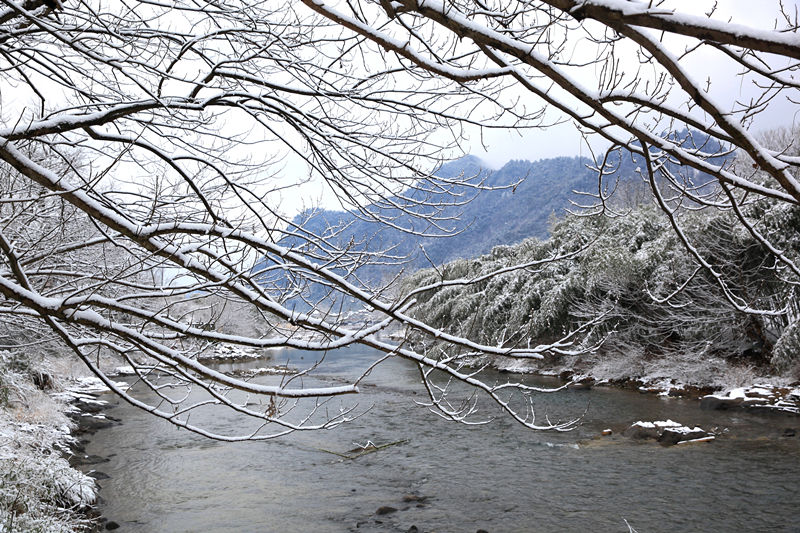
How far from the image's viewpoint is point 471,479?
8.11 m

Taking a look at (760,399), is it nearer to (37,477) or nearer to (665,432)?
(665,432)

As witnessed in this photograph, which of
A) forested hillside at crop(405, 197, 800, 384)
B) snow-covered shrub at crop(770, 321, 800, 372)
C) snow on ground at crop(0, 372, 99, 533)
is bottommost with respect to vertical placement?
snow on ground at crop(0, 372, 99, 533)

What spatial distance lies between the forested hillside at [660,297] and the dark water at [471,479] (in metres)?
2.08

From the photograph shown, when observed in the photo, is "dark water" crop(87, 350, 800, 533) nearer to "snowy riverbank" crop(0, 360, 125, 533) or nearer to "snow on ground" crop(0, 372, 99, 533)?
"snowy riverbank" crop(0, 360, 125, 533)

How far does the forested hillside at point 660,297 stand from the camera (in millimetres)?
12094

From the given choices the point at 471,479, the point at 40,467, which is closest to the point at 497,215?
the point at 471,479

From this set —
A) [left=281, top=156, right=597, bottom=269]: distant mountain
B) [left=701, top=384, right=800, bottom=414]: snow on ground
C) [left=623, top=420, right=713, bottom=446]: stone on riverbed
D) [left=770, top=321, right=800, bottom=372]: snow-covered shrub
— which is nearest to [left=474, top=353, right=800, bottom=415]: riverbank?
[left=701, top=384, right=800, bottom=414]: snow on ground

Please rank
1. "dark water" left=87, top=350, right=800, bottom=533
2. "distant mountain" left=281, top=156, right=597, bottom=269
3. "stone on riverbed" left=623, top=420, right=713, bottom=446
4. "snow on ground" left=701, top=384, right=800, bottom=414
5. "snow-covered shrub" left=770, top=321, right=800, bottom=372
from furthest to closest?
"snow-covered shrub" left=770, top=321, right=800, bottom=372, "snow on ground" left=701, top=384, right=800, bottom=414, "stone on riverbed" left=623, top=420, right=713, bottom=446, "dark water" left=87, top=350, right=800, bottom=533, "distant mountain" left=281, top=156, right=597, bottom=269

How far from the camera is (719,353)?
14.3 meters

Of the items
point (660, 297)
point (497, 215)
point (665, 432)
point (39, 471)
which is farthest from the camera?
point (497, 215)

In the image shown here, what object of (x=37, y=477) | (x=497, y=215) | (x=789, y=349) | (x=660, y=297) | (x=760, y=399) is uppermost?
(x=497, y=215)

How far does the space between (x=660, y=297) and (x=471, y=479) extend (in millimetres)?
6034

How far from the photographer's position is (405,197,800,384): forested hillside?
476 inches

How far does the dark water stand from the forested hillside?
2.08 metres
